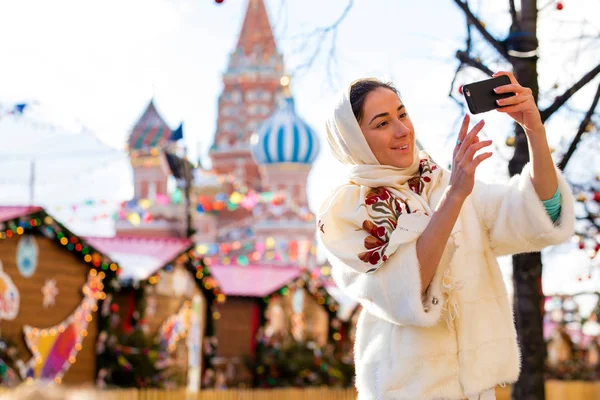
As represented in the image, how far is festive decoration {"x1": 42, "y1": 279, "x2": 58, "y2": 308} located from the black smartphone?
38.4ft

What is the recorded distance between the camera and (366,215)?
262 centimetres

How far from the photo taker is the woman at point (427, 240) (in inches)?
99.3

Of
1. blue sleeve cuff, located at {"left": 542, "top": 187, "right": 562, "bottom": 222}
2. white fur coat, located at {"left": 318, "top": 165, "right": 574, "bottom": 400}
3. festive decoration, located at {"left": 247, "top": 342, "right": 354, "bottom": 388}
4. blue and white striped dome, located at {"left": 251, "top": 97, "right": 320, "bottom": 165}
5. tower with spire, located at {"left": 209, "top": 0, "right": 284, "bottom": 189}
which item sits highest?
tower with spire, located at {"left": 209, "top": 0, "right": 284, "bottom": 189}

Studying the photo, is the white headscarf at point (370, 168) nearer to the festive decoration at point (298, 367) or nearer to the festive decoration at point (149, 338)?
the festive decoration at point (149, 338)

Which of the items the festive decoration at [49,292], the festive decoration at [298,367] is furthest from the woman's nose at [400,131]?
the festive decoration at [298,367]

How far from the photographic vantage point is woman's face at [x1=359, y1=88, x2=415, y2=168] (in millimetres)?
2678

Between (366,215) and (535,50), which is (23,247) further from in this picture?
(366,215)

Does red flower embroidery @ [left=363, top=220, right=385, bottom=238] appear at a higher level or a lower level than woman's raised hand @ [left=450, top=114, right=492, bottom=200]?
lower

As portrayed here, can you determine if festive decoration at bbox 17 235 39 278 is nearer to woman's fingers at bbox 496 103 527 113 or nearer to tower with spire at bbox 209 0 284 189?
woman's fingers at bbox 496 103 527 113

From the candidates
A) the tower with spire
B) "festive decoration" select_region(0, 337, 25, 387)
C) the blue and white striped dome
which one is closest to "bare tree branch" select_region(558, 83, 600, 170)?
"festive decoration" select_region(0, 337, 25, 387)

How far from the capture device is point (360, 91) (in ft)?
8.94

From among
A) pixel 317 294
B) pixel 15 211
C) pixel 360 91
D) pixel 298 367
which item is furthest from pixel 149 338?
pixel 360 91

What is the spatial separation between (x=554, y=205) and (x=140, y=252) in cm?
1432

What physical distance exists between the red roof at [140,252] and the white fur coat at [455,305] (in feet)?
40.8
